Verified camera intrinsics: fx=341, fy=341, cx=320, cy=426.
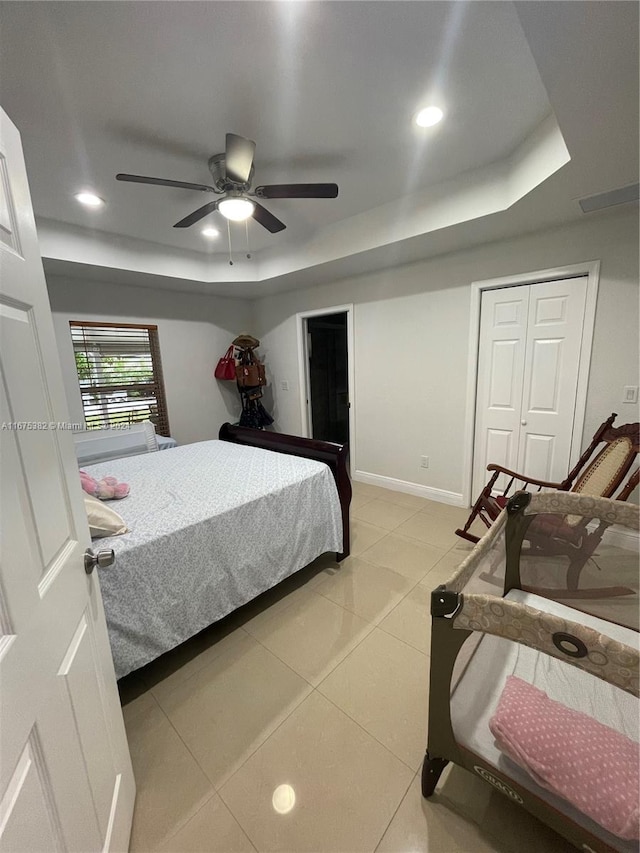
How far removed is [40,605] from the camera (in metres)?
0.67

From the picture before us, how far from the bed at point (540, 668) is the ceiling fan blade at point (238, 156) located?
6.78 ft

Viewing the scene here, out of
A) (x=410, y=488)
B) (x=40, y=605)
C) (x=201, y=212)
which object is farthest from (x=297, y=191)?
(x=410, y=488)

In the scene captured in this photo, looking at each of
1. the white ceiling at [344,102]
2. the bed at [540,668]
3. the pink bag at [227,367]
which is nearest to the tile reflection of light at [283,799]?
the bed at [540,668]

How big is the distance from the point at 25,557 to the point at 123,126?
85.0 inches

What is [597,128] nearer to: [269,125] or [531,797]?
[269,125]

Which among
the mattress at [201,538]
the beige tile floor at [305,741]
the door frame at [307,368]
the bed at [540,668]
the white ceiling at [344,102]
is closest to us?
the bed at [540,668]

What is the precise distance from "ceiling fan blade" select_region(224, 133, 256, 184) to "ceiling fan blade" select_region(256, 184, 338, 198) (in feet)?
0.41

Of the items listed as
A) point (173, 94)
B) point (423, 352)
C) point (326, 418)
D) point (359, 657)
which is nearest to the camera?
point (173, 94)

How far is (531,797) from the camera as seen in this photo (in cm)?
91

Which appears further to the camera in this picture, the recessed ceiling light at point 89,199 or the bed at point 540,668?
the recessed ceiling light at point 89,199

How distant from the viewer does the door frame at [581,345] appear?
7.98 ft

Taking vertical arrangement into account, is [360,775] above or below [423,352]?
below

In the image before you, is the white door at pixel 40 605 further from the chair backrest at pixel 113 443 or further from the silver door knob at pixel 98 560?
the chair backrest at pixel 113 443

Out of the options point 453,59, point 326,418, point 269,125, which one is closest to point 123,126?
point 269,125
